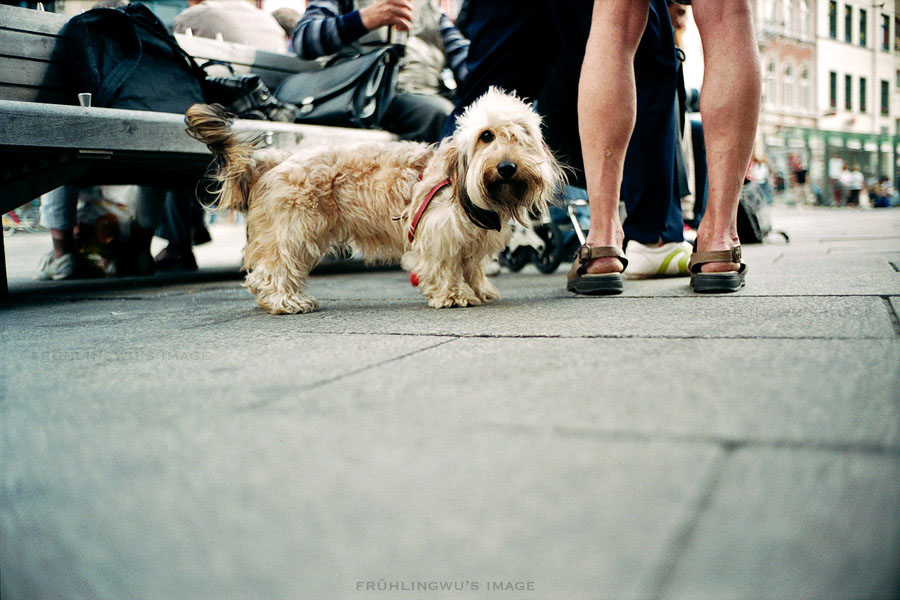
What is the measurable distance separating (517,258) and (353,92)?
1.45m

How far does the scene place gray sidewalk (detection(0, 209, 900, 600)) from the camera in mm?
750

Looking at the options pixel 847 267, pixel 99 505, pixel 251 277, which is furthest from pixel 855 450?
pixel 847 267

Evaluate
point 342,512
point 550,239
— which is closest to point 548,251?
point 550,239

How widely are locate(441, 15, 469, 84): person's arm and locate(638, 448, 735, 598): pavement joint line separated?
180 inches

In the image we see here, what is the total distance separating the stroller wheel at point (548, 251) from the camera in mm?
4430

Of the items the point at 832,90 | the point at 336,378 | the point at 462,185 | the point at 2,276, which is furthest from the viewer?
the point at 832,90

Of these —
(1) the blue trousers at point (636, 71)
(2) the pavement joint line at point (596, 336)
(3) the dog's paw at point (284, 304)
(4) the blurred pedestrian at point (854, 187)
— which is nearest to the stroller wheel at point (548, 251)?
(1) the blue trousers at point (636, 71)

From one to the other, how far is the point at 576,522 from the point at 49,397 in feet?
3.78

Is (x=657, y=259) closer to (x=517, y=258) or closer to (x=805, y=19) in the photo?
(x=517, y=258)

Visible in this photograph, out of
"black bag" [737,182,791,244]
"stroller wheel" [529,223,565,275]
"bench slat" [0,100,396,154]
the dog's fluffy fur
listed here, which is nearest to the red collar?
the dog's fluffy fur

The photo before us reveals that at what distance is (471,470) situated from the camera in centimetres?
94

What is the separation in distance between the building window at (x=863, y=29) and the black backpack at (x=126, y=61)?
7849mm

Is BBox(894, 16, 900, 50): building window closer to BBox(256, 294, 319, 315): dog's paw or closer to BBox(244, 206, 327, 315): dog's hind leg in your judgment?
BBox(244, 206, 327, 315): dog's hind leg

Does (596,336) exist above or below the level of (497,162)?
below
